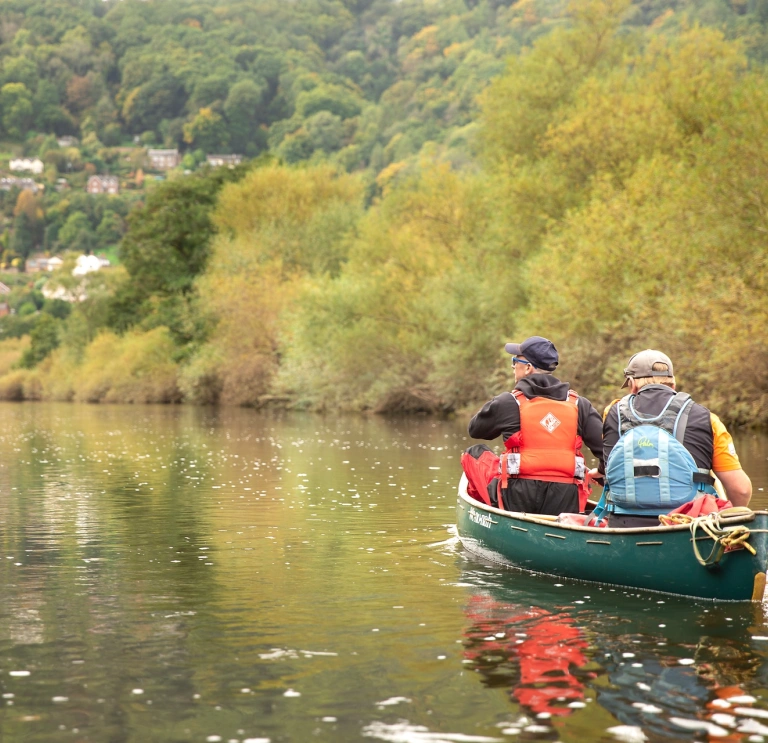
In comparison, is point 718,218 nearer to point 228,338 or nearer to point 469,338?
point 469,338

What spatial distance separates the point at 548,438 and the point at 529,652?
3.09 metres

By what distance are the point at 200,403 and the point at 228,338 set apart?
6739mm

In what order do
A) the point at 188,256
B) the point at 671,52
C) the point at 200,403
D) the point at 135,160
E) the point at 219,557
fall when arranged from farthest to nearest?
the point at 135,160
the point at 188,256
the point at 200,403
the point at 671,52
the point at 219,557

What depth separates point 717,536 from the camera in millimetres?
8953

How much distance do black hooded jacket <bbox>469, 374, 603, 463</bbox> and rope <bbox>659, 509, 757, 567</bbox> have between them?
1.67 metres

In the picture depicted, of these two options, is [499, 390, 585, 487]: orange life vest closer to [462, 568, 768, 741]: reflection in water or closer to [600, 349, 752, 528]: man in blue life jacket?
[600, 349, 752, 528]: man in blue life jacket

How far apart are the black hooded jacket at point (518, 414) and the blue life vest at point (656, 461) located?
881mm

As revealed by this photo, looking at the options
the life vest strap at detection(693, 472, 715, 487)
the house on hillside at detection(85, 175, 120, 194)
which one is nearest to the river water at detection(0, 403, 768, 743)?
the life vest strap at detection(693, 472, 715, 487)

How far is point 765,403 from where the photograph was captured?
28.2 m

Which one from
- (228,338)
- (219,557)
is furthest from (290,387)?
(219,557)

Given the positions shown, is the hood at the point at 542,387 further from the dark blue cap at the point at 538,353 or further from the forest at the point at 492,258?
the forest at the point at 492,258

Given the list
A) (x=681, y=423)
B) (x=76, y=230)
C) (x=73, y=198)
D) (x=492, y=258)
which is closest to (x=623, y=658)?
(x=681, y=423)

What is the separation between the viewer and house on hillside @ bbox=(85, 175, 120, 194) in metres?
181

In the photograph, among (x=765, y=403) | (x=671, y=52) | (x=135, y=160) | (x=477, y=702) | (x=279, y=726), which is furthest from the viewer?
(x=135, y=160)
